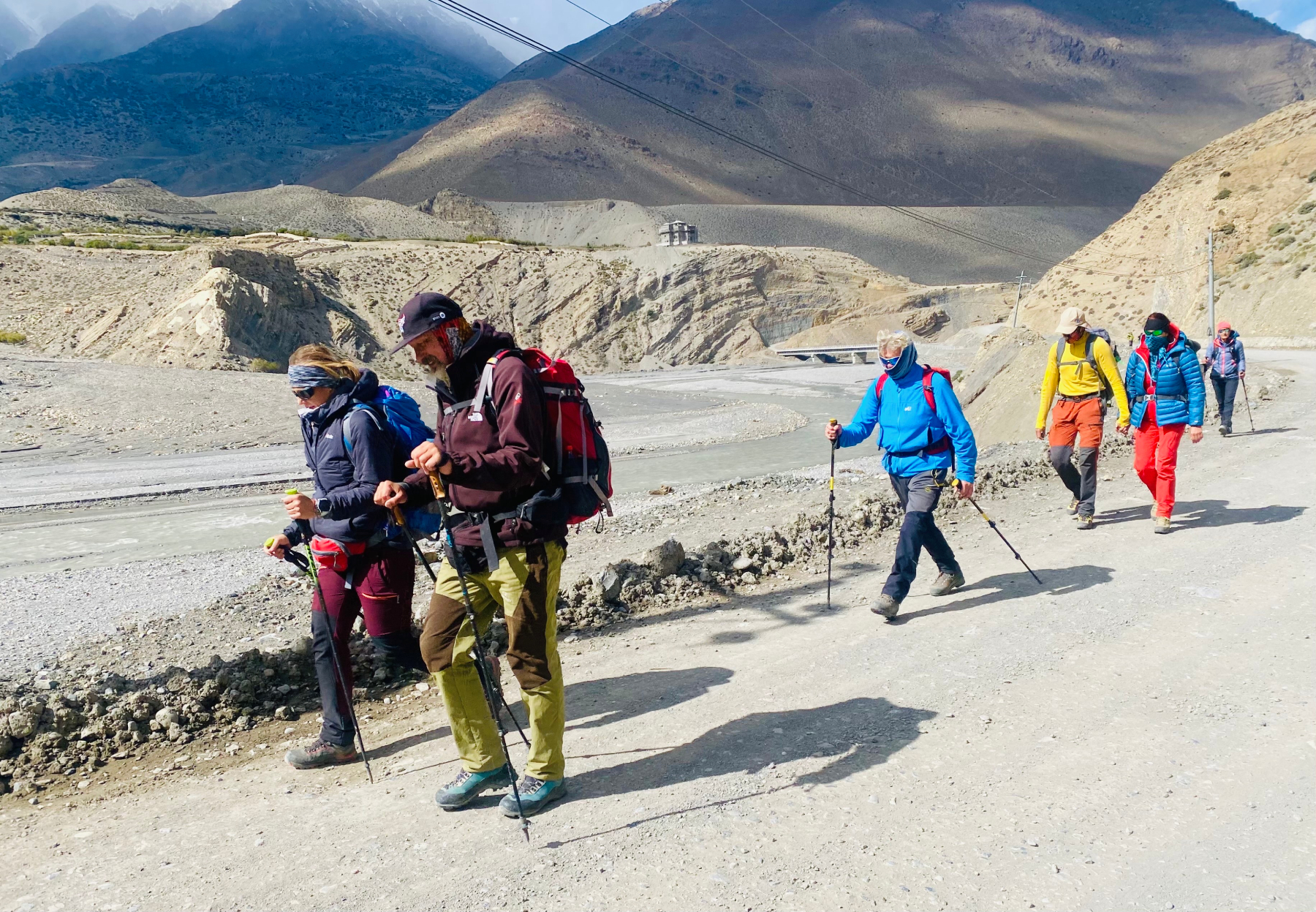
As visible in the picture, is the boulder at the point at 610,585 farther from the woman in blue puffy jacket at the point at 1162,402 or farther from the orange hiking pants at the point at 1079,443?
the woman in blue puffy jacket at the point at 1162,402

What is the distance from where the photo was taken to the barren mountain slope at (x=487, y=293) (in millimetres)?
40031

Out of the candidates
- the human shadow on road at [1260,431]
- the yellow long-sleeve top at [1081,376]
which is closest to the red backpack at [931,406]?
the yellow long-sleeve top at [1081,376]

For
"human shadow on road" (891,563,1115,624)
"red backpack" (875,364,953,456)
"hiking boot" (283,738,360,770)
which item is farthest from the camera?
"human shadow on road" (891,563,1115,624)

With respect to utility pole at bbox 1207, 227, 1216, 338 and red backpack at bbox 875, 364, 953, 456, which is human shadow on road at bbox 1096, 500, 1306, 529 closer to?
red backpack at bbox 875, 364, 953, 456

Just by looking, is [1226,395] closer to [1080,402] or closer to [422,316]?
[1080,402]

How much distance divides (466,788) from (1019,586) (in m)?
4.29

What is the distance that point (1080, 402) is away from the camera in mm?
7785

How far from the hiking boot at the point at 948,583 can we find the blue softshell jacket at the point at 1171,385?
2647mm

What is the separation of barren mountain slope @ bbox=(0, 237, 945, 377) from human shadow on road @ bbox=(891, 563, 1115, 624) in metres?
36.5

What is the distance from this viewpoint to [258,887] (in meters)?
3.17

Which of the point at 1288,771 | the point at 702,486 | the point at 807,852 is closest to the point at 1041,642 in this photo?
the point at 1288,771

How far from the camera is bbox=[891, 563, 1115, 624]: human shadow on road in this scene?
19.5ft

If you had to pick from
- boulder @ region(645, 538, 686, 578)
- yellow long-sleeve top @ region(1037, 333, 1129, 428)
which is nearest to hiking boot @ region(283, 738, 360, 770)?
boulder @ region(645, 538, 686, 578)

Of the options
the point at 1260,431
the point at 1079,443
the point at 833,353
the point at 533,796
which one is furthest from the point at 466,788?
the point at 833,353
